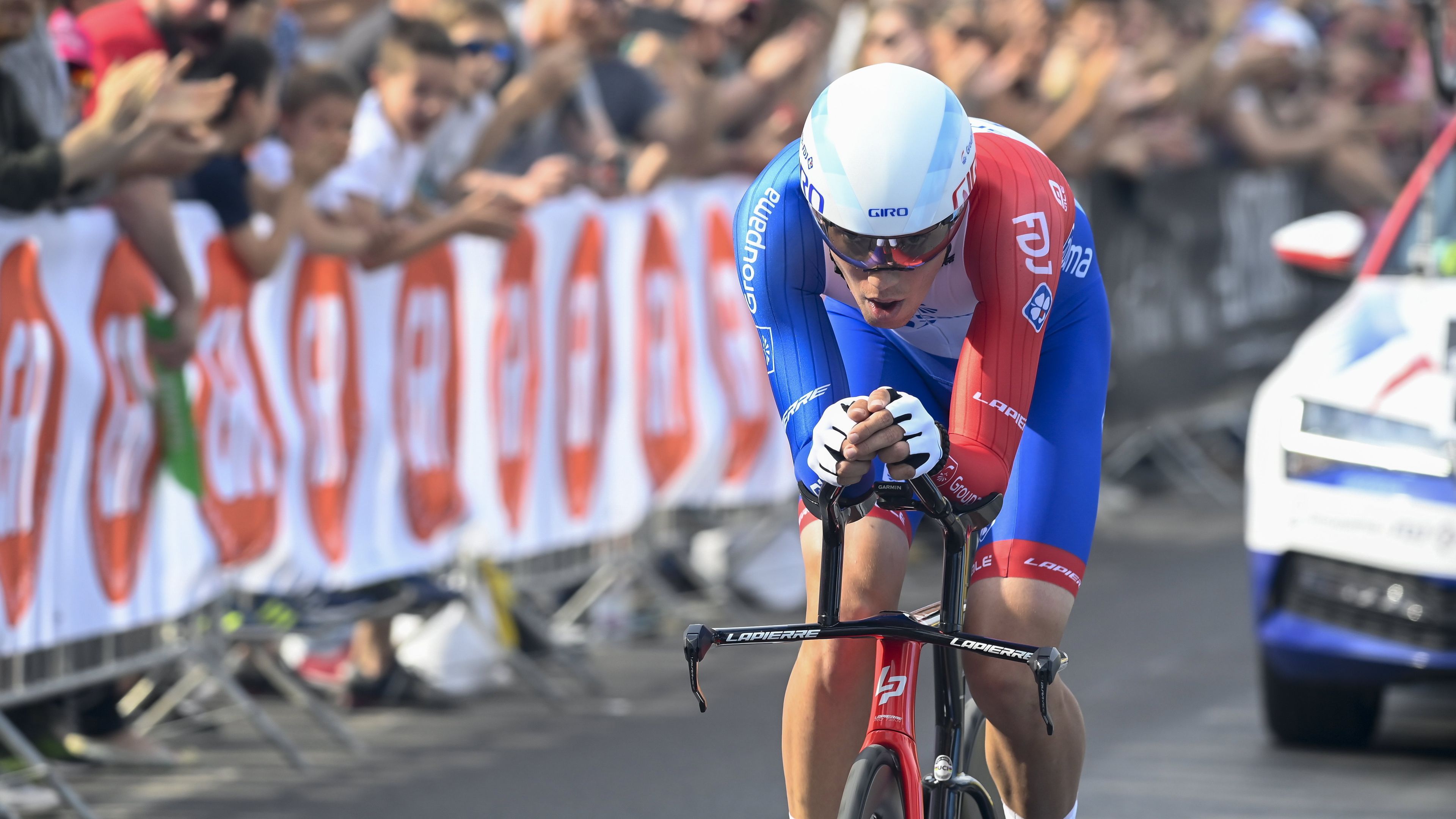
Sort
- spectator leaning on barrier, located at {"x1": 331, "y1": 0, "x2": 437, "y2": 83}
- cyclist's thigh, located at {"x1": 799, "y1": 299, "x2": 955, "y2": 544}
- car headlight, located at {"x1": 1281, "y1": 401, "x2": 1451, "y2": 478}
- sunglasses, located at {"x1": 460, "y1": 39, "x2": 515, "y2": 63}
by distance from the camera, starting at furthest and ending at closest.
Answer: spectator leaning on barrier, located at {"x1": 331, "y1": 0, "x2": 437, "y2": 83}, sunglasses, located at {"x1": 460, "y1": 39, "x2": 515, "y2": 63}, car headlight, located at {"x1": 1281, "y1": 401, "x2": 1451, "y2": 478}, cyclist's thigh, located at {"x1": 799, "y1": 299, "x2": 955, "y2": 544}

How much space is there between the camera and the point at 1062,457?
4.30 metres

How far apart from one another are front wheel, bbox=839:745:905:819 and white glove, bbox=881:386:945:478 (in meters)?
0.57

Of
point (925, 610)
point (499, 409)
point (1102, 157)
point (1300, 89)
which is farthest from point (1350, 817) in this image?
point (1300, 89)

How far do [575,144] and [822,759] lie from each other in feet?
16.5

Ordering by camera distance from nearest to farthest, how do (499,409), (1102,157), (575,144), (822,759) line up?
1. (822,759)
2. (499,409)
3. (575,144)
4. (1102,157)

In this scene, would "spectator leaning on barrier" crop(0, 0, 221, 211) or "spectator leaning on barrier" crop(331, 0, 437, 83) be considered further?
"spectator leaning on barrier" crop(331, 0, 437, 83)

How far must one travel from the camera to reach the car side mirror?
25.1 feet

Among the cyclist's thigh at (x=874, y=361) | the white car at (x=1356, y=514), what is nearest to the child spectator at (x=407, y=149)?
the white car at (x=1356, y=514)

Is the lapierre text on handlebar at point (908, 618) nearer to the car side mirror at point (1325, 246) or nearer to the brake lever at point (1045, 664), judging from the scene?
the brake lever at point (1045, 664)

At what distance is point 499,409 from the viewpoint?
7746 millimetres

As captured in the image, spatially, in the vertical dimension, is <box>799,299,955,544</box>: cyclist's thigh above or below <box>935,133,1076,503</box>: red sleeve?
below

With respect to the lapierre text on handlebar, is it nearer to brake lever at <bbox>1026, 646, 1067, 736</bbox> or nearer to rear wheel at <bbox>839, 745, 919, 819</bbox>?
brake lever at <bbox>1026, 646, 1067, 736</bbox>

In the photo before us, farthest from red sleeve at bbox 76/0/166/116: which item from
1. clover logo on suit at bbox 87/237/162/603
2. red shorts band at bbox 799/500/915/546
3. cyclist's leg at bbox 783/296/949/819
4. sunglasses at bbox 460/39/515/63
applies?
cyclist's leg at bbox 783/296/949/819

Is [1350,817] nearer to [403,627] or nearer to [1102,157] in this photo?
[403,627]
